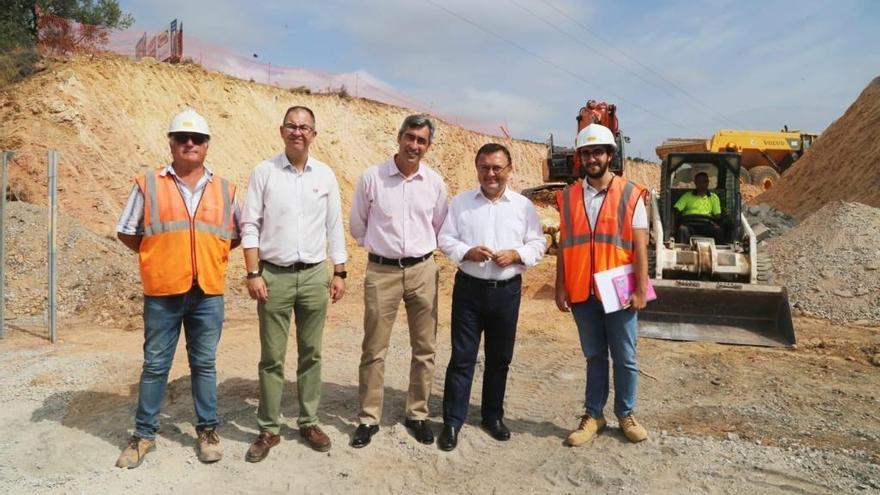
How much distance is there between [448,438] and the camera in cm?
402

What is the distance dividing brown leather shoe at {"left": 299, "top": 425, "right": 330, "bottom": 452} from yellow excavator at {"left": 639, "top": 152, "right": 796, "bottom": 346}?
4.48m

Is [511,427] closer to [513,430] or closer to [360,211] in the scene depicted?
[513,430]

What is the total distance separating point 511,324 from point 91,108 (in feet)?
42.8

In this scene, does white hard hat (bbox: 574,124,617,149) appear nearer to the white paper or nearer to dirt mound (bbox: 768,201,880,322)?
the white paper

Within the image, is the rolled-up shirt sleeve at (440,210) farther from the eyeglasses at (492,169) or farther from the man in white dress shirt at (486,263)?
the eyeglasses at (492,169)

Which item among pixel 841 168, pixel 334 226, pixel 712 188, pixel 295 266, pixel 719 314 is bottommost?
pixel 719 314

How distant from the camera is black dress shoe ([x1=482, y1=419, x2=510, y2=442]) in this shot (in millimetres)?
4180

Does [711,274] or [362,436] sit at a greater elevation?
[711,274]

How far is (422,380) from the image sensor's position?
4.15m

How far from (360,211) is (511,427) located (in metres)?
1.95

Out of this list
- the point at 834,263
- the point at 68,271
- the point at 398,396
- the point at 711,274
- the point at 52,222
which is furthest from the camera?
the point at 834,263

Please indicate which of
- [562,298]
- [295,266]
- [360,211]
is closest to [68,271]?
[295,266]

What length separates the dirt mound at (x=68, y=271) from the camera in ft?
28.8

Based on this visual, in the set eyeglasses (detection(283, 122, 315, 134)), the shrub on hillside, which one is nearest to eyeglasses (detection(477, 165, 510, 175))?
eyeglasses (detection(283, 122, 315, 134))
